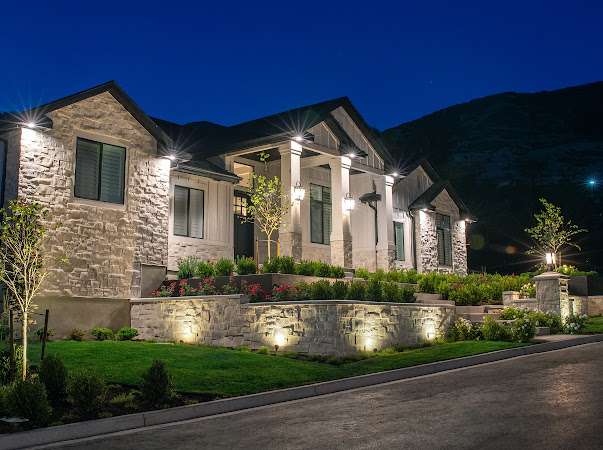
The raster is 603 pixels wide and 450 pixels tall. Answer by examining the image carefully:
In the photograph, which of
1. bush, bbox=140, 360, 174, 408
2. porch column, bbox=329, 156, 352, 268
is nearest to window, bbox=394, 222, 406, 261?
porch column, bbox=329, 156, 352, 268

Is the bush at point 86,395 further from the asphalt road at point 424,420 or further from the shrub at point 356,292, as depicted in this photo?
the shrub at point 356,292

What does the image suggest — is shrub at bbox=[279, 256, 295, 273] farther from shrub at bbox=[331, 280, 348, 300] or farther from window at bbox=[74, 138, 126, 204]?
window at bbox=[74, 138, 126, 204]

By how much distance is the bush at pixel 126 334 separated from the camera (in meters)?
19.0

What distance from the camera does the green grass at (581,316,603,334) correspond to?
19578 mm

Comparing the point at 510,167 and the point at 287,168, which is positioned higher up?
the point at 510,167

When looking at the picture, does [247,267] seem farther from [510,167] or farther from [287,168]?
[510,167]

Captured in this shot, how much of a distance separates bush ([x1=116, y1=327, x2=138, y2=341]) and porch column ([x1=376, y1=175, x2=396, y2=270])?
12133 mm

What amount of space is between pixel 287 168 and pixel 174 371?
11.8m

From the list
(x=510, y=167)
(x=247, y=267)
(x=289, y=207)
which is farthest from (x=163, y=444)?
(x=510, y=167)

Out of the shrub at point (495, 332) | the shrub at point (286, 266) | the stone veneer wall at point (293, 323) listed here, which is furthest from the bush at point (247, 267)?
the shrub at point (495, 332)

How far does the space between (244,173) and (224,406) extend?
17.2 meters

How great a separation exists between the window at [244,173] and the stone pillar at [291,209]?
10.7 feet

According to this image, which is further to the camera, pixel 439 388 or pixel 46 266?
pixel 46 266

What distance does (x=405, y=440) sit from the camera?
789cm
